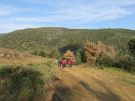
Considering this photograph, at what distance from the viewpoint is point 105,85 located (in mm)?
11312

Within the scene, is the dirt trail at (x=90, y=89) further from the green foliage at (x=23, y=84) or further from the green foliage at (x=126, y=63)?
the green foliage at (x=126, y=63)

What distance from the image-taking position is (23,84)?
336 inches

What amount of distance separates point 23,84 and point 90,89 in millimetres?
3499

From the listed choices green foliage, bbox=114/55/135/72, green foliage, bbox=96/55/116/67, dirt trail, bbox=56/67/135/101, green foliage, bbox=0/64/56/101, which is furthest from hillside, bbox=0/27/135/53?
green foliage, bbox=0/64/56/101

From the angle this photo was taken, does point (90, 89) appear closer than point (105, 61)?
Yes

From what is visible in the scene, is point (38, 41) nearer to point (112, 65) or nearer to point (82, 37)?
point (82, 37)

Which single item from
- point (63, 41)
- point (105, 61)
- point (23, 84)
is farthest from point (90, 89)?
point (63, 41)

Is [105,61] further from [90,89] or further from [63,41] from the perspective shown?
[63,41]

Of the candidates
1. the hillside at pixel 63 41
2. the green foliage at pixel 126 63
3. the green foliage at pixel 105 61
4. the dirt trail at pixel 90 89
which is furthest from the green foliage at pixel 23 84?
the hillside at pixel 63 41

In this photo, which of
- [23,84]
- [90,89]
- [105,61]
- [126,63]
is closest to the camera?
[23,84]

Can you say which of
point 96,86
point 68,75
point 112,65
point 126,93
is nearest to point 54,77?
point 68,75

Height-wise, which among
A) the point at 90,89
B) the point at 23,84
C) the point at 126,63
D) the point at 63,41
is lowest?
the point at 63,41

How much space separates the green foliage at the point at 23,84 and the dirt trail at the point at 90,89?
960 millimetres

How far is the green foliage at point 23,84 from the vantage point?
8141 millimetres
